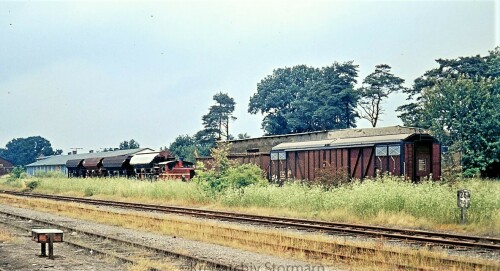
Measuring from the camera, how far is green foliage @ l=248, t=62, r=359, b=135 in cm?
7362

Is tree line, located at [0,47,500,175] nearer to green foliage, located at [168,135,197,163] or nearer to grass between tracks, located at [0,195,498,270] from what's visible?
green foliage, located at [168,135,197,163]

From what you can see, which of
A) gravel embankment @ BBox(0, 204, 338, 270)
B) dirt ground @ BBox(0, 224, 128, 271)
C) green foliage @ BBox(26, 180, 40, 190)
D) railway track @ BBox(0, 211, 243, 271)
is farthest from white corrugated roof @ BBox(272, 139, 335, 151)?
green foliage @ BBox(26, 180, 40, 190)

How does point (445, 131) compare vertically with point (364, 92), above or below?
below

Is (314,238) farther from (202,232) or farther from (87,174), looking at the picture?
(87,174)

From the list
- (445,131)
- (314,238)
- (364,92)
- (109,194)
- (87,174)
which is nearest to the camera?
(314,238)

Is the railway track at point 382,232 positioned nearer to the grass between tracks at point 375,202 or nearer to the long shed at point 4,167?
the grass between tracks at point 375,202

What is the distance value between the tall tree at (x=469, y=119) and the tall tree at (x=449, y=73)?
820cm

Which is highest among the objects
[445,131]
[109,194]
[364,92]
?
[364,92]

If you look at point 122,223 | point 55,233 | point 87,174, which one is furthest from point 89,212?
point 87,174

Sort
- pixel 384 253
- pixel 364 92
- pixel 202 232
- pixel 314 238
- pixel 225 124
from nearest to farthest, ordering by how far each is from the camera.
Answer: pixel 384 253 → pixel 314 238 → pixel 202 232 → pixel 364 92 → pixel 225 124

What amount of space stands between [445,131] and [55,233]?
36223mm

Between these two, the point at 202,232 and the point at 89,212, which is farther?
the point at 89,212

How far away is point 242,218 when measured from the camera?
2102 centimetres

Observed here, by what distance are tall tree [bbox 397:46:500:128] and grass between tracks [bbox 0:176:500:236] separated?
3047 centimetres
